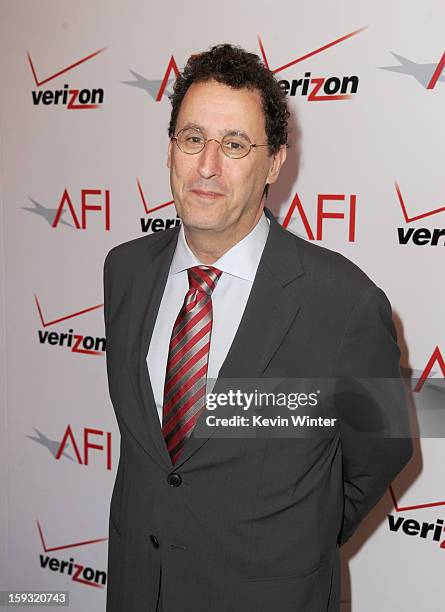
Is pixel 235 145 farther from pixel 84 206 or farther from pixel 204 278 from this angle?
pixel 84 206

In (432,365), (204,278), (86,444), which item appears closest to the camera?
(204,278)

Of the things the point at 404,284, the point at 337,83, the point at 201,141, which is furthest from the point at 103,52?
the point at 404,284

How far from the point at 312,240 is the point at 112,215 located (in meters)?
0.77

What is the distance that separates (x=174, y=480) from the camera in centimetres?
147

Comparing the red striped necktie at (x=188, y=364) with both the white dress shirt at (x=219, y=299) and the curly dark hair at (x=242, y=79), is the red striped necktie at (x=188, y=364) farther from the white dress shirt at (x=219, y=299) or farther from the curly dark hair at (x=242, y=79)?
the curly dark hair at (x=242, y=79)

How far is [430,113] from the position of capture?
1917 mm

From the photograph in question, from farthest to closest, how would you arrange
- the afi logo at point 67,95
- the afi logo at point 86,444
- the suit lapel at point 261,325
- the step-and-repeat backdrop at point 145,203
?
1. the afi logo at point 86,444
2. the afi logo at point 67,95
3. the step-and-repeat backdrop at point 145,203
4. the suit lapel at point 261,325

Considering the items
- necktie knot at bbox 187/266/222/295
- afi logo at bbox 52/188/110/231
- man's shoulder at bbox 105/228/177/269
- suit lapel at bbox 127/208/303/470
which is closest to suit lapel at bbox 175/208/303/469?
suit lapel at bbox 127/208/303/470

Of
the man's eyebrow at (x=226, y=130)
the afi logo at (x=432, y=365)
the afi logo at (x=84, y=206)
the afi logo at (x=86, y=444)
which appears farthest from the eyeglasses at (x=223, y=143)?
the afi logo at (x=86, y=444)

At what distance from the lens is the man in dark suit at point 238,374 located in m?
1.48

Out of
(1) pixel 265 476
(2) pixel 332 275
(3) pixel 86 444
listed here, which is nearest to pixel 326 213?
(2) pixel 332 275

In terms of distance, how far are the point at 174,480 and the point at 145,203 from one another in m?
1.21

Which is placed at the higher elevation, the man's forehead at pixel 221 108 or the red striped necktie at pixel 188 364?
the man's forehead at pixel 221 108

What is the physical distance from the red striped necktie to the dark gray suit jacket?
0.12ft
